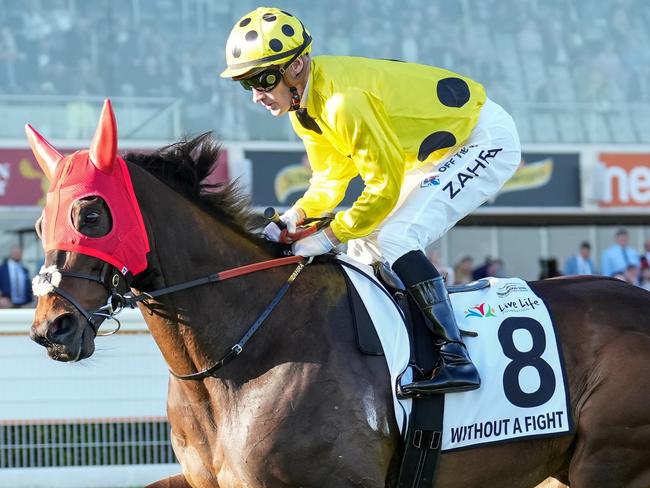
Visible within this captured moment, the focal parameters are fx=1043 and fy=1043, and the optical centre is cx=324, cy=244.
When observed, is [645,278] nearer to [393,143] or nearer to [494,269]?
[494,269]

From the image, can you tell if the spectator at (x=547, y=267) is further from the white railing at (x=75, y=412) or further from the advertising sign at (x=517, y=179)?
the white railing at (x=75, y=412)

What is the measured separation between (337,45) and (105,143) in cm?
1288

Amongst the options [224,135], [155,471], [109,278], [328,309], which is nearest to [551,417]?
[328,309]

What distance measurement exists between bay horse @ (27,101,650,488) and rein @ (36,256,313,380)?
0.5 inches

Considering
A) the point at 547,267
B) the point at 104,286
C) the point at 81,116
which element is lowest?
the point at 547,267

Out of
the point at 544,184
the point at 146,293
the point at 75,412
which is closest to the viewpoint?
the point at 146,293

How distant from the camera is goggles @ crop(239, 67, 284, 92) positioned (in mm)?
3949

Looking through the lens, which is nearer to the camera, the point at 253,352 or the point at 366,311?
the point at 253,352

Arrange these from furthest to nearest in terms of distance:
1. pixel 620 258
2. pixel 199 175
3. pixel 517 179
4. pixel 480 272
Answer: pixel 517 179 < pixel 620 258 < pixel 480 272 < pixel 199 175

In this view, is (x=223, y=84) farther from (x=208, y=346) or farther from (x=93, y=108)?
(x=208, y=346)

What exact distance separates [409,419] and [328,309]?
504 millimetres

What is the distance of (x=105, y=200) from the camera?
3.57 metres

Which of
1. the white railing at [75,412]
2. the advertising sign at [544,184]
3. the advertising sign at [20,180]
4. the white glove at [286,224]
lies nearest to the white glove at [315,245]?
the white glove at [286,224]

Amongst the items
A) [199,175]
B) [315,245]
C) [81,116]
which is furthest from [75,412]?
[81,116]
